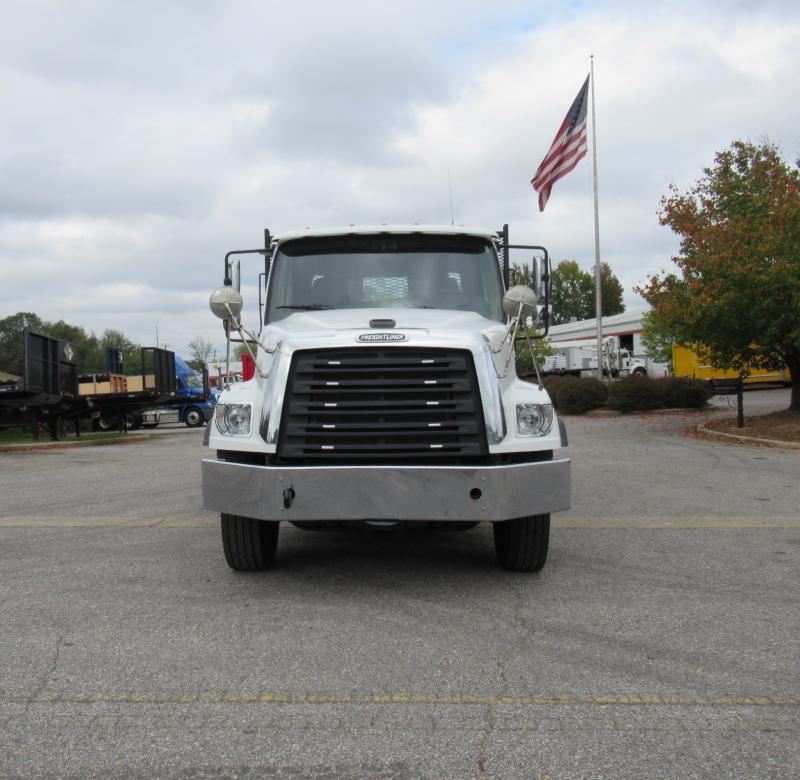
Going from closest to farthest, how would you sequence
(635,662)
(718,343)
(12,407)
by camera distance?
(635,662)
(718,343)
(12,407)

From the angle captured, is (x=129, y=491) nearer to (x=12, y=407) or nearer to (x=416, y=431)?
(x=416, y=431)

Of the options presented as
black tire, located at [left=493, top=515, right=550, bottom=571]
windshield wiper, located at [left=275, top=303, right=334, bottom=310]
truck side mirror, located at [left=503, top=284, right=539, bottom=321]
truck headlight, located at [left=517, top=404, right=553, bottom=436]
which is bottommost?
black tire, located at [left=493, top=515, right=550, bottom=571]

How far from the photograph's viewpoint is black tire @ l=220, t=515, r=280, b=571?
18.8ft

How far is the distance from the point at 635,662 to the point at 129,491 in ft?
27.3

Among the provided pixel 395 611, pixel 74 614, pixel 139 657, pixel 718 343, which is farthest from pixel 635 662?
pixel 718 343

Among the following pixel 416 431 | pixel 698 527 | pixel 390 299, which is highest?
pixel 390 299

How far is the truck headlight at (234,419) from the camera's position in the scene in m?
5.44

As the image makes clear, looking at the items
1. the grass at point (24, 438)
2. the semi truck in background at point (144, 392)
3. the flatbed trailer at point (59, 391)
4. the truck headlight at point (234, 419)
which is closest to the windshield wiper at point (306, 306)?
the truck headlight at point (234, 419)

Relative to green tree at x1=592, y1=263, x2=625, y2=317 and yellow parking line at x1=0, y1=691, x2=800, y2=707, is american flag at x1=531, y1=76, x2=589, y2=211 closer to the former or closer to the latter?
yellow parking line at x1=0, y1=691, x2=800, y2=707

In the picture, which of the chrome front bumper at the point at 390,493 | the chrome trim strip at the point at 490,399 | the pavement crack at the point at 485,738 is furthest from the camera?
the chrome trim strip at the point at 490,399

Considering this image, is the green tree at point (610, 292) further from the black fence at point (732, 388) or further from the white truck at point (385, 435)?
the white truck at point (385, 435)

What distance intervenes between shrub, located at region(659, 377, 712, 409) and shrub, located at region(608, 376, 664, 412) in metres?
0.25

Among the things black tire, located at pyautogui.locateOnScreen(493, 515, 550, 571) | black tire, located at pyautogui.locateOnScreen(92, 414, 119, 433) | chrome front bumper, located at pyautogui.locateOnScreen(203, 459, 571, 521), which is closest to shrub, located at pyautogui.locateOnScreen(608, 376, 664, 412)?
black tire, located at pyautogui.locateOnScreen(92, 414, 119, 433)

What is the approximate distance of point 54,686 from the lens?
3.78m
